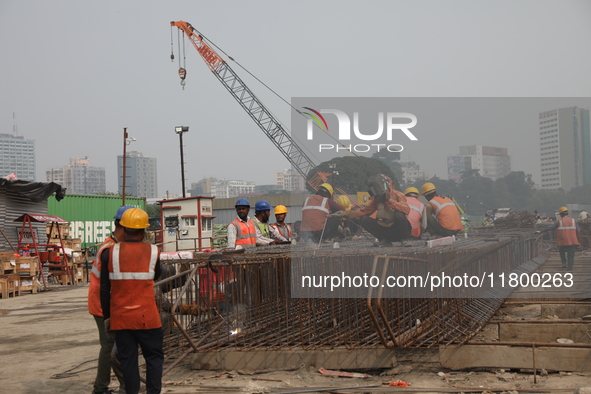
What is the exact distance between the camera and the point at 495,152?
7691 millimetres

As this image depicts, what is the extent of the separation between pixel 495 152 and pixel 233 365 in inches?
157

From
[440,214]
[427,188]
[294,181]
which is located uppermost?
[294,181]

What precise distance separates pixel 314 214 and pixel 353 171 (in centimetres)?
92

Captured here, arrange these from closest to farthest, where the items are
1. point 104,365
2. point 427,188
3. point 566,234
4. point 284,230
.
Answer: point 104,365, point 427,188, point 284,230, point 566,234

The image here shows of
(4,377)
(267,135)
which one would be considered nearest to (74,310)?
(4,377)

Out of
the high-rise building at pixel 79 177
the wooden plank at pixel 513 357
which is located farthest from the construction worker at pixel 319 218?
the high-rise building at pixel 79 177

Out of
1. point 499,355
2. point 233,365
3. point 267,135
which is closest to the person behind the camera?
point 499,355

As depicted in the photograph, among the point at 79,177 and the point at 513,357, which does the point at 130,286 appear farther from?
the point at 79,177

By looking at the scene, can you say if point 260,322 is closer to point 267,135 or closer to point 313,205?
point 313,205

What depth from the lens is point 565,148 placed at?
Answer: 26.4 ft

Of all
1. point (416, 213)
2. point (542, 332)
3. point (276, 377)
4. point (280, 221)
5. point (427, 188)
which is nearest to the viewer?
point (276, 377)

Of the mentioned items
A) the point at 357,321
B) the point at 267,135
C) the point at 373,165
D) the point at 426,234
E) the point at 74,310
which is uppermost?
the point at 267,135

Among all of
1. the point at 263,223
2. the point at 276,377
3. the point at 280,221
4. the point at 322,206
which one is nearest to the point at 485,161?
the point at 322,206

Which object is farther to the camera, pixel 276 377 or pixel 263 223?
pixel 263 223
